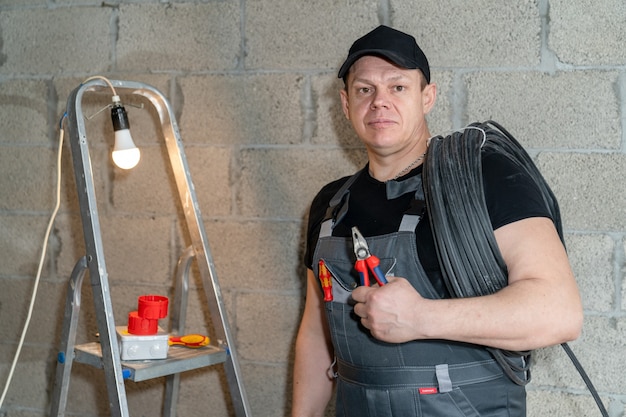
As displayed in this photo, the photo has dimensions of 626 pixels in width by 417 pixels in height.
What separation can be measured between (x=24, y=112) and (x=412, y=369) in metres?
1.55

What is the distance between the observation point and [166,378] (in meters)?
2.21

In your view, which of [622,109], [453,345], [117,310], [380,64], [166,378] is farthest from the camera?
[117,310]

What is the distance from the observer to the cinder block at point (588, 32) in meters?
1.89

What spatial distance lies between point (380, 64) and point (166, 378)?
1.13m

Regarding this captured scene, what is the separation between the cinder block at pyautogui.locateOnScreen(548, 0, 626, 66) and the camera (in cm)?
189

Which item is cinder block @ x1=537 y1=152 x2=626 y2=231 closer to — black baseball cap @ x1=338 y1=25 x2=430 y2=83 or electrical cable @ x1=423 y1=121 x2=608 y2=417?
electrical cable @ x1=423 y1=121 x2=608 y2=417

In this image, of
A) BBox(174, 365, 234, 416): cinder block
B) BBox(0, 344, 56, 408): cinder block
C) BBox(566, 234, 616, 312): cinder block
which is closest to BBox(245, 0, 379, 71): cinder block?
BBox(566, 234, 616, 312): cinder block

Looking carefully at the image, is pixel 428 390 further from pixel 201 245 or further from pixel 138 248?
pixel 138 248

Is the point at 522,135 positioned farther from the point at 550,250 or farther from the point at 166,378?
the point at 166,378

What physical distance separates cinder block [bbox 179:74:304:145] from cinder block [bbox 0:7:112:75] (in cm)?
32

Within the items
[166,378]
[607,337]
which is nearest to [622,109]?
[607,337]

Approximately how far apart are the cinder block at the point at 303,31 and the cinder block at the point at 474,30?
0.11 meters

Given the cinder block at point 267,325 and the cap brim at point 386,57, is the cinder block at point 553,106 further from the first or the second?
the cinder block at point 267,325

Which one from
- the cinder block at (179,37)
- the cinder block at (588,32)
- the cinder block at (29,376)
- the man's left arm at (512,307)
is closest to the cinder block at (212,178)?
the cinder block at (179,37)
